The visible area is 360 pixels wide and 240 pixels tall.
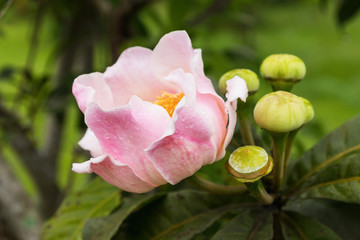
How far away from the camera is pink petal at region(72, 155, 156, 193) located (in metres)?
0.53

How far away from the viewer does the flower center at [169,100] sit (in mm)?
625

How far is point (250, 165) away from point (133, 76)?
8.8 inches

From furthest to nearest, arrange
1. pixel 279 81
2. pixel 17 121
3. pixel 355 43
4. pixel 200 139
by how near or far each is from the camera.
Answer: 1. pixel 355 43
2. pixel 17 121
3. pixel 279 81
4. pixel 200 139

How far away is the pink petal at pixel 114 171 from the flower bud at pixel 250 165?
0.34 ft

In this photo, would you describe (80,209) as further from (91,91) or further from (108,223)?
(91,91)

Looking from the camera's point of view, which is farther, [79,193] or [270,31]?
[270,31]

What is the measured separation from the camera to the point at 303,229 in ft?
2.19

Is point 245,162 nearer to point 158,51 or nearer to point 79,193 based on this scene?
point 158,51

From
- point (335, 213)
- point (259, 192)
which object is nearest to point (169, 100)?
point (259, 192)

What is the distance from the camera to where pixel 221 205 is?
0.72m

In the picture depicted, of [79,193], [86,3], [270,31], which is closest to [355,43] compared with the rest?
[270,31]

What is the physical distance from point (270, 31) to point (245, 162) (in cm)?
753

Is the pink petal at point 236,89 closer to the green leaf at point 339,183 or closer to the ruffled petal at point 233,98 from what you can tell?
Result: the ruffled petal at point 233,98

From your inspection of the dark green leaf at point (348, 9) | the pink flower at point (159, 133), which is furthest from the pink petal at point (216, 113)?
the dark green leaf at point (348, 9)
